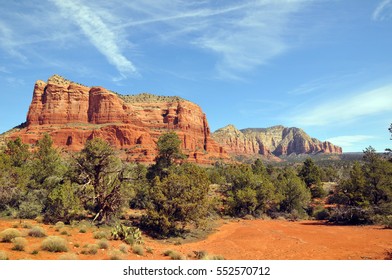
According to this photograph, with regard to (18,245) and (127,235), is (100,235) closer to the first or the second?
(127,235)

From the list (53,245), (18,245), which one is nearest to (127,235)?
(53,245)

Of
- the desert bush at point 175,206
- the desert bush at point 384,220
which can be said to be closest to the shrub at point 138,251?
the desert bush at point 175,206

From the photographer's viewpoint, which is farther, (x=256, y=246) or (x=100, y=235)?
(x=256, y=246)

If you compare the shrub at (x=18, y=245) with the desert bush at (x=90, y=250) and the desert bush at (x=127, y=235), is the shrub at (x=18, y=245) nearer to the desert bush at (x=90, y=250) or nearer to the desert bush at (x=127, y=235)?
the desert bush at (x=90, y=250)

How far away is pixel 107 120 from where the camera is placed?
146 m

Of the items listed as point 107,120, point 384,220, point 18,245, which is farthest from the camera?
point 107,120

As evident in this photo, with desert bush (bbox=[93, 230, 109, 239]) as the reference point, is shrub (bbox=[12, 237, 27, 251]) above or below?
above

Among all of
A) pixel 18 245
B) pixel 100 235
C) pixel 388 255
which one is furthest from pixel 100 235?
pixel 388 255

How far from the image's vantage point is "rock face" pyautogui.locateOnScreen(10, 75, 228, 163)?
13250 cm

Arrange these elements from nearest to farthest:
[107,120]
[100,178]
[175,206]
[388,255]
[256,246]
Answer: [388,255], [256,246], [175,206], [100,178], [107,120]

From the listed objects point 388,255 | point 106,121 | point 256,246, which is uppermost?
point 106,121

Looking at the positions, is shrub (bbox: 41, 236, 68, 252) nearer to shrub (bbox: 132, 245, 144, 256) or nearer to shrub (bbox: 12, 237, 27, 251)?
shrub (bbox: 12, 237, 27, 251)

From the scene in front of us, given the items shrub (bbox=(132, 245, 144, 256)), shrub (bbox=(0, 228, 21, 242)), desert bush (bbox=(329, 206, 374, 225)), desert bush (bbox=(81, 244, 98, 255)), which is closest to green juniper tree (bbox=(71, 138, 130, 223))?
shrub (bbox=(132, 245, 144, 256))

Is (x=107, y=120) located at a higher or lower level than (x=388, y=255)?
higher
